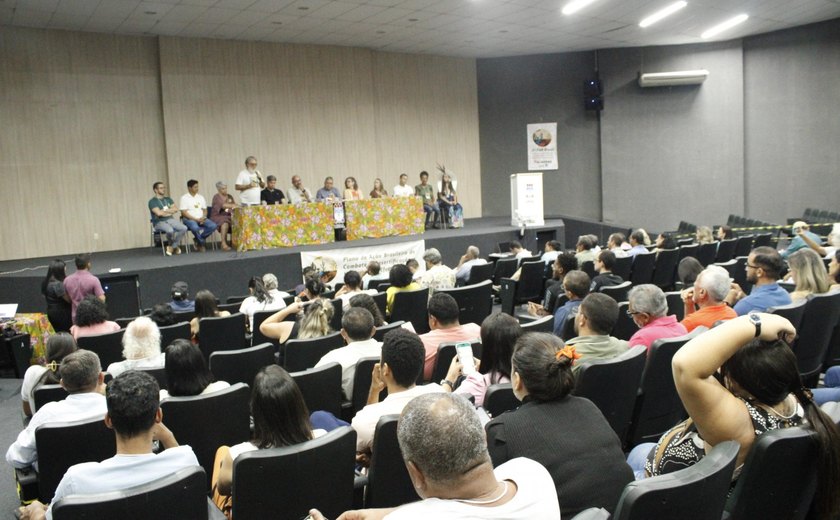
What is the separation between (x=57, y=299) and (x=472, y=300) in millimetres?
4569

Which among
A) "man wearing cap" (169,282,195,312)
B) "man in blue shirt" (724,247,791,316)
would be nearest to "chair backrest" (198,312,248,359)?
"man wearing cap" (169,282,195,312)

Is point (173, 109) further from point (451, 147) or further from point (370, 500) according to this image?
point (370, 500)

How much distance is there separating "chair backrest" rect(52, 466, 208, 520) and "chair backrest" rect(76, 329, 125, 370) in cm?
334

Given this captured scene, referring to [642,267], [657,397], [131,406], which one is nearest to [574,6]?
[642,267]

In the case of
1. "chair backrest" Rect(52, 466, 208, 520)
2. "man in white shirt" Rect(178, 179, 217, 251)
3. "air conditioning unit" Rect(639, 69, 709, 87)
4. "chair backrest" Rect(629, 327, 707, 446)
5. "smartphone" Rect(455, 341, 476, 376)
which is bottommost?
"chair backrest" Rect(629, 327, 707, 446)

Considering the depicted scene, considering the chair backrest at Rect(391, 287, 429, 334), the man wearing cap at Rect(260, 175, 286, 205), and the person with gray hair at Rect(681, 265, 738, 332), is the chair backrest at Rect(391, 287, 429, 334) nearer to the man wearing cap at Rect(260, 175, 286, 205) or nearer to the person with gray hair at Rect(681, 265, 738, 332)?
the person with gray hair at Rect(681, 265, 738, 332)

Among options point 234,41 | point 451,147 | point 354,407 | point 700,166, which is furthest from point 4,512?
point 700,166

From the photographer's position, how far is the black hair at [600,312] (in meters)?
3.38

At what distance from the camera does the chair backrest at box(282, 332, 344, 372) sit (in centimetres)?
416

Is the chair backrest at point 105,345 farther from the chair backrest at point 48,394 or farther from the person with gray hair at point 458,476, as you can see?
the person with gray hair at point 458,476

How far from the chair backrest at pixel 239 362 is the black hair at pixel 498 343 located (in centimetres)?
157

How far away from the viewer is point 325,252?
34.6 feet

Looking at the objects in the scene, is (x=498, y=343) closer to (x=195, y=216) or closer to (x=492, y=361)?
(x=492, y=361)

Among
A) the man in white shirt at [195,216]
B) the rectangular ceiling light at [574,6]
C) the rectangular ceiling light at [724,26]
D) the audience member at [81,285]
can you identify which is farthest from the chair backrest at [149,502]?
the rectangular ceiling light at [724,26]
